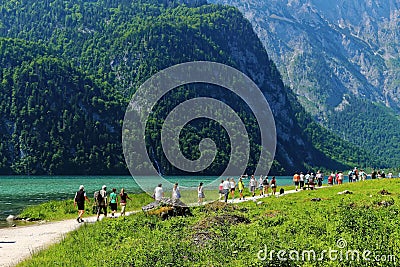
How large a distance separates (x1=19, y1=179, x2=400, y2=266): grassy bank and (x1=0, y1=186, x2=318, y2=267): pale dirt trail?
1200 millimetres

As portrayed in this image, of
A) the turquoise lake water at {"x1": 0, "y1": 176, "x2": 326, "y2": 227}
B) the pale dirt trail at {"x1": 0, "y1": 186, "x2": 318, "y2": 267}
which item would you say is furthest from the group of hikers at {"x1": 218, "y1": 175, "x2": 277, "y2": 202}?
the turquoise lake water at {"x1": 0, "y1": 176, "x2": 326, "y2": 227}

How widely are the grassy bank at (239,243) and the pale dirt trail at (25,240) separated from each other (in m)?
1.20

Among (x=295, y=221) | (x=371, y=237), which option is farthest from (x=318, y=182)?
(x=371, y=237)

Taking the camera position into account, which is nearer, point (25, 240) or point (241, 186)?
point (25, 240)

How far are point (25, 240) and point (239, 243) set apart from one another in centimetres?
1520

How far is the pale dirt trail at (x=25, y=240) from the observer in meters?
22.3

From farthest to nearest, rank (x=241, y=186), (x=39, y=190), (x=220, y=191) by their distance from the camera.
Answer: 1. (x=39, y=190)
2. (x=241, y=186)
3. (x=220, y=191)

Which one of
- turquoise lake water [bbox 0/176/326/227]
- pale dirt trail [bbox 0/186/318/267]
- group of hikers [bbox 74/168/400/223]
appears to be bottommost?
pale dirt trail [bbox 0/186/318/267]

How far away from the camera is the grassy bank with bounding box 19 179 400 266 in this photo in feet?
52.3

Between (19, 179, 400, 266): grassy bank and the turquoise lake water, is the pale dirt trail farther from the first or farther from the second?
the turquoise lake water

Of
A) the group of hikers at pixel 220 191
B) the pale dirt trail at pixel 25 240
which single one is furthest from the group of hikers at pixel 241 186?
the pale dirt trail at pixel 25 240

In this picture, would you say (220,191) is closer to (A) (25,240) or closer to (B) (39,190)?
(A) (25,240)

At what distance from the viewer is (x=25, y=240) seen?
1105 inches

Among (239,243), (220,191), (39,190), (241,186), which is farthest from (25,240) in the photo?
(39,190)
